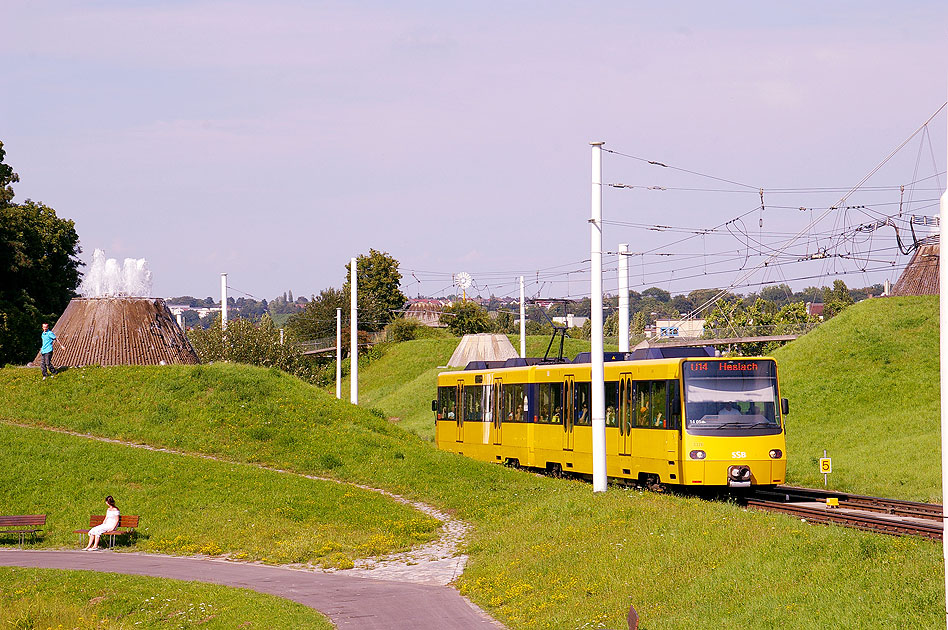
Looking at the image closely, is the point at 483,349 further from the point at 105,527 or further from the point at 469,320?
the point at 105,527

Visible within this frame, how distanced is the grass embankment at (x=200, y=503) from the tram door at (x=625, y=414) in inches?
219

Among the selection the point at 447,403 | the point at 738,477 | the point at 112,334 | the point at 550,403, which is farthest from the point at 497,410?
the point at 112,334

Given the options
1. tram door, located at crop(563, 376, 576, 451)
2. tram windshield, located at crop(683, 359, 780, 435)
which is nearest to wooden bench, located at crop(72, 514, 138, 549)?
tram windshield, located at crop(683, 359, 780, 435)

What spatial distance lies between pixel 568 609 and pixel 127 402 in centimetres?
2664

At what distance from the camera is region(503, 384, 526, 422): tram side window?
112ft

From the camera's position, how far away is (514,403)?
3478cm

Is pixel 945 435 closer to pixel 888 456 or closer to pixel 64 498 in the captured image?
pixel 64 498

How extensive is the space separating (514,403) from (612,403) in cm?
767

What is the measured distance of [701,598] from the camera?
12438 mm

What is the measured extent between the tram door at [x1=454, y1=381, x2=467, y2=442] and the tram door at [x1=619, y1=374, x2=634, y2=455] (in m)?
13.7

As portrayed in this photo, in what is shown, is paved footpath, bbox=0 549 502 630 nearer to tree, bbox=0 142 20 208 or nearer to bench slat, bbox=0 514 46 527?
bench slat, bbox=0 514 46 527

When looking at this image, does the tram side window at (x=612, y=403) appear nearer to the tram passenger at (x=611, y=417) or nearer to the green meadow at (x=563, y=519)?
the tram passenger at (x=611, y=417)

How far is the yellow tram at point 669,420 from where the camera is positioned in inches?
935

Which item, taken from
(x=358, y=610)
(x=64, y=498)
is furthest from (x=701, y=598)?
(x=64, y=498)
